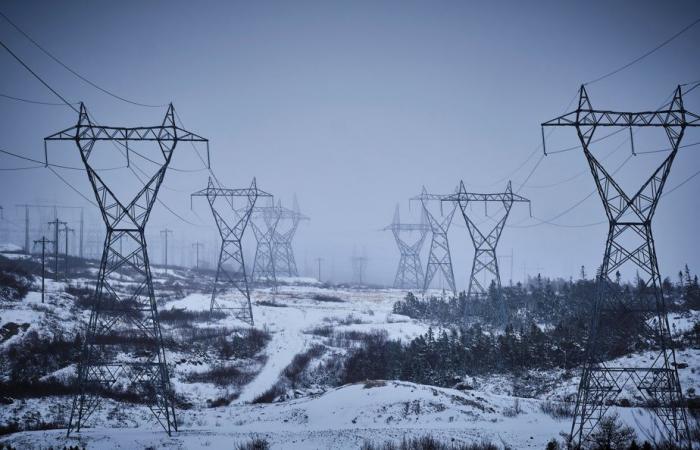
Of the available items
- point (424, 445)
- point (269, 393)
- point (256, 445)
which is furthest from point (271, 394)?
point (424, 445)

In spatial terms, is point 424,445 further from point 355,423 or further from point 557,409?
point 557,409

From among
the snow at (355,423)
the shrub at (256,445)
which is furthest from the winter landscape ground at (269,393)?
the shrub at (256,445)

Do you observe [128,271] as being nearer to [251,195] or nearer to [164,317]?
[164,317]

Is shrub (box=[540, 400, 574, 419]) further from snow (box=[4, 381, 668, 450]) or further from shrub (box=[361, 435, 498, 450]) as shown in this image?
shrub (box=[361, 435, 498, 450])

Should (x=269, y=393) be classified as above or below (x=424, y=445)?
below

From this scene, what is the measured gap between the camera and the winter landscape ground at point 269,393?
17609 mm

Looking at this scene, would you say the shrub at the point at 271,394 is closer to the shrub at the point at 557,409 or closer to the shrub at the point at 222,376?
the shrub at the point at 222,376

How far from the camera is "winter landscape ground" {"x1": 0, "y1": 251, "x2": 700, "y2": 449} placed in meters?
17.6

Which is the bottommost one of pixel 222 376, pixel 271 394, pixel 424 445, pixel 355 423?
pixel 271 394

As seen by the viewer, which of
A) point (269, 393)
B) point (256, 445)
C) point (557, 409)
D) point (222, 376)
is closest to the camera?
point (256, 445)

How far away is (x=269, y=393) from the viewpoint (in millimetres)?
26016

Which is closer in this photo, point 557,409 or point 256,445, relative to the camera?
point 256,445

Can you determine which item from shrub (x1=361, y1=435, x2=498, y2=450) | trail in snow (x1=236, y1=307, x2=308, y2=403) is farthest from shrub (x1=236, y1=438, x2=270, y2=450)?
trail in snow (x1=236, y1=307, x2=308, y2=403)

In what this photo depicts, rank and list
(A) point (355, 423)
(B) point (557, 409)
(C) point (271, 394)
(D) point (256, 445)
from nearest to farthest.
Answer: (D) point (256, 445) < (A) point (355, 423) < (B) point (557, 409) < (C) point (271, 394)
